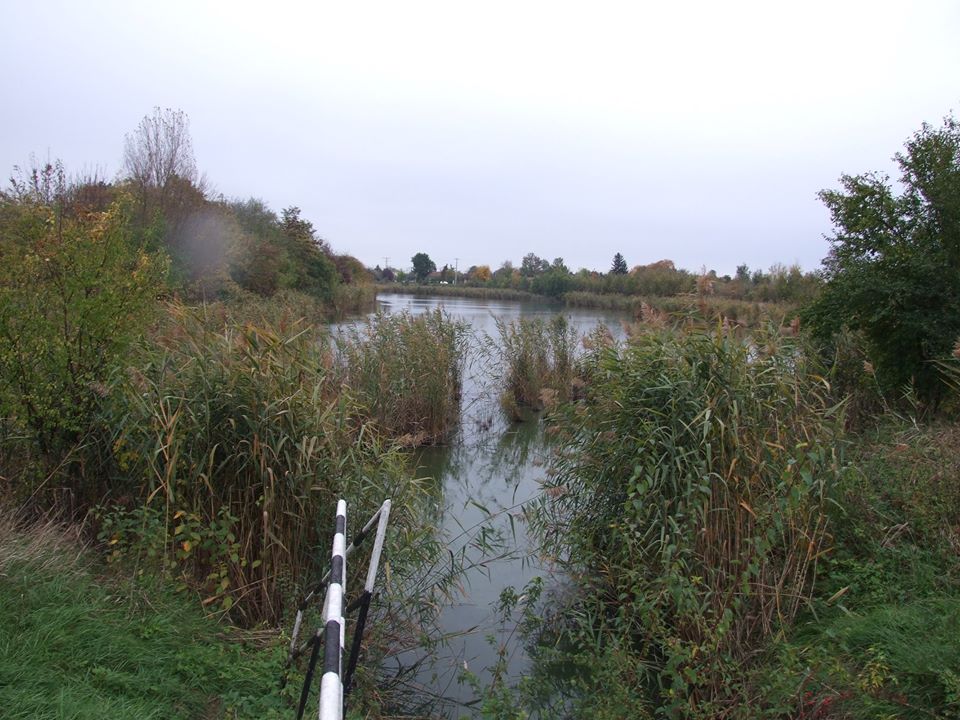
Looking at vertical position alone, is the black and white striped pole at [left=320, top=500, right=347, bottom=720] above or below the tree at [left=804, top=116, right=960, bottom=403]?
below

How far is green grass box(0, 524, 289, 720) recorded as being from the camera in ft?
9.68

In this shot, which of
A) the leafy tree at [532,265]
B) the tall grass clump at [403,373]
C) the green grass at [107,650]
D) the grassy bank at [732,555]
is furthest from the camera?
the leafy tree at [532,265]

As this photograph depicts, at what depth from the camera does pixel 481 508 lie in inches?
212

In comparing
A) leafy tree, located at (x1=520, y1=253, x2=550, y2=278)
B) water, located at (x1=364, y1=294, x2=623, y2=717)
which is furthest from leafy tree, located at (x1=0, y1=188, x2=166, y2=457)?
leafy tree, located at (x1=520, y1=253, x2=550, y2=278)

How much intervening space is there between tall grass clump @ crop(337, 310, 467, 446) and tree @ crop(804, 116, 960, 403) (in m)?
5.33

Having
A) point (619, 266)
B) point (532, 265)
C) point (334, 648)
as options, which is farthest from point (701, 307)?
point (532, 265)

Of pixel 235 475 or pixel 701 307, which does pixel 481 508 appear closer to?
pixel 235 475

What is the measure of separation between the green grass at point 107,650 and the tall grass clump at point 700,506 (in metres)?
2.03

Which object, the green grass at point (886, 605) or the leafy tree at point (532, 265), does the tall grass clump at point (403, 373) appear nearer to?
the green grass at point (886, 605)

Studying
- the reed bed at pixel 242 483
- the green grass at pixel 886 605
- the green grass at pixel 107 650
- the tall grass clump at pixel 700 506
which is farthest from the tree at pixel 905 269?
the green grass at pixel 107 650

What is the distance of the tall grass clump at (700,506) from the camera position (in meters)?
4.10

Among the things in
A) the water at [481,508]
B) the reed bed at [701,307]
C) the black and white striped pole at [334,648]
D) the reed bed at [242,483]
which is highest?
the reed bed at [701,307]

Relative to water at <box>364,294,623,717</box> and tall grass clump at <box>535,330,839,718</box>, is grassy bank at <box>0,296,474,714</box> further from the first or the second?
tall grass clump at <box>535,330,839,718</box>

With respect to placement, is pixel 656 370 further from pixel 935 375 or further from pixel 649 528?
pixel 935 375
